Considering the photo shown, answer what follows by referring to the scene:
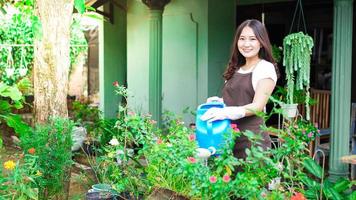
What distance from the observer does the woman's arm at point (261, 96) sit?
256 cm

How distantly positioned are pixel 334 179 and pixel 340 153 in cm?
27

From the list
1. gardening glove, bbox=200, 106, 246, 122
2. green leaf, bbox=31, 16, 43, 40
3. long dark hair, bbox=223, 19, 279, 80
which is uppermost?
green leaf, bbox=31, 16, 43, 40

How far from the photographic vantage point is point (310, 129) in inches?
201

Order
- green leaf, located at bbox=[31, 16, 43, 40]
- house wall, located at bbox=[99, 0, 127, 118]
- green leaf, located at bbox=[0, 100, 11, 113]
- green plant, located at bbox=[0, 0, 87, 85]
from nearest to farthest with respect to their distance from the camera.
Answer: green leaf, located at bbox=[31, 16, 43, 40] < green leaf, located at bbox=[0, 100, 11, 113] < house wall, located at bbox=[99, 0, 127, 118] < green plant, located at bbox=[0, 0, 87, 85]

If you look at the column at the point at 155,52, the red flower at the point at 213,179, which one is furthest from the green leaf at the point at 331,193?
the column at the point at 155,52

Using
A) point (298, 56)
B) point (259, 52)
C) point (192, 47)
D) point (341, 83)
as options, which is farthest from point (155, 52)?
point (259, 52)

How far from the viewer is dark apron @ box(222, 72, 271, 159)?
270 centimetres

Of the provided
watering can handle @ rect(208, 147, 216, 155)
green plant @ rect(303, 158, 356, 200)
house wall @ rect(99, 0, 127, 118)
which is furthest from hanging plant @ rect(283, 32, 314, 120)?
house wall @ rect(99, 0, 127, 118)

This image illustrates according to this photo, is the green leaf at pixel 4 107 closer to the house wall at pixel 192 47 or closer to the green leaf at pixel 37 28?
the green leaf at pixel 37 28

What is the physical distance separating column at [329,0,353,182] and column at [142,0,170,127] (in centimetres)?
254

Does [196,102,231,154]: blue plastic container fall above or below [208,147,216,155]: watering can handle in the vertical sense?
above

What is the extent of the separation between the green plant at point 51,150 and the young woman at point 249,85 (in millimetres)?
1548

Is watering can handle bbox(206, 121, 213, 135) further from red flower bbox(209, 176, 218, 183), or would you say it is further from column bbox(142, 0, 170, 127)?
column bbox(142, 0, 170, 127)

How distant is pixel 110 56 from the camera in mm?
9352
